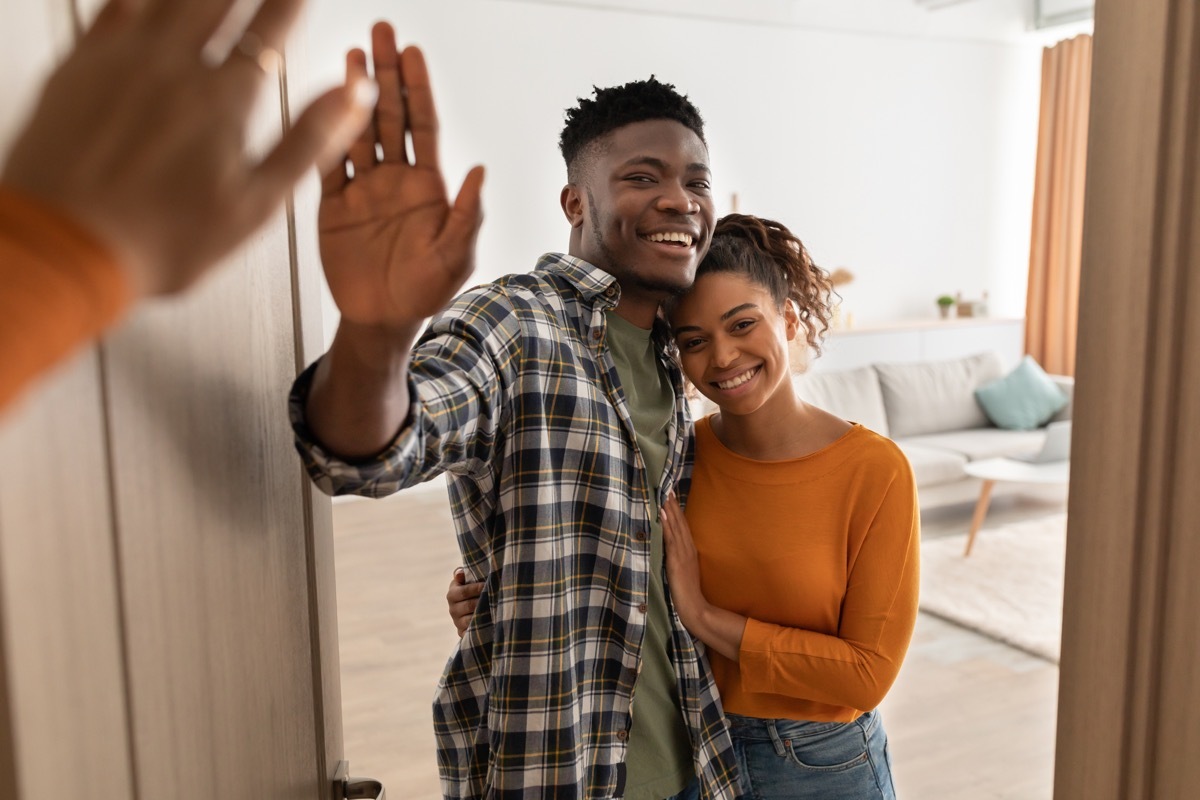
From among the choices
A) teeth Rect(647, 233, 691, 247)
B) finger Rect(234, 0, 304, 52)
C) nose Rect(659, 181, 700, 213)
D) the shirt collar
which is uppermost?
finger Rect(234, 0, 304, 52)

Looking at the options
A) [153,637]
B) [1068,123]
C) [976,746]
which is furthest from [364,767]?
[1068,123]

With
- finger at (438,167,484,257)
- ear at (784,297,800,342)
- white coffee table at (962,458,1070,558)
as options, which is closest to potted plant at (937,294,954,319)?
white coffee table at (962,458,1070,558)

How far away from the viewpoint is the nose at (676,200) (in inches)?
50.8

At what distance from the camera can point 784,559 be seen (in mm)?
1347

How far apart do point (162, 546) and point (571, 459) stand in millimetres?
595

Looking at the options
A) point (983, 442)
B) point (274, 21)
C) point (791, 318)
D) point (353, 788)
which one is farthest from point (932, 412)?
point (274, 21)

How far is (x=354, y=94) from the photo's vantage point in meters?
0.33

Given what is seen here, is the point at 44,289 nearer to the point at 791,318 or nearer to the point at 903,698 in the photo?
the point at 791,318

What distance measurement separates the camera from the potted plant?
7.73 meters

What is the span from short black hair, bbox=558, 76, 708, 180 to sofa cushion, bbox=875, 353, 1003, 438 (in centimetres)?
504

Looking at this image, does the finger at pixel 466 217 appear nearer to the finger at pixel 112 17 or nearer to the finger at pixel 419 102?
the finger at pixel 419 102

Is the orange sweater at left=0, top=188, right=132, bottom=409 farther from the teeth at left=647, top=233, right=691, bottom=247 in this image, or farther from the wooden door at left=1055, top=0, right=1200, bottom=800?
the teeth at left=647, top=233, right=691, bottom=247

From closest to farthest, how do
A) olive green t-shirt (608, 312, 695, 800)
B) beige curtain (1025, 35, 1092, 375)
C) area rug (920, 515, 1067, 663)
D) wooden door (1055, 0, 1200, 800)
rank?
wooden door (1055, 0, 1200, 800), olive green t-shirt (608, 312, 695, 800), area rug (920, 515, 1067, 663), beige curtain (1025, 35, 1092, 375)

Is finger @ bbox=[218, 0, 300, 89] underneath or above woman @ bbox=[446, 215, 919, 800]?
above
